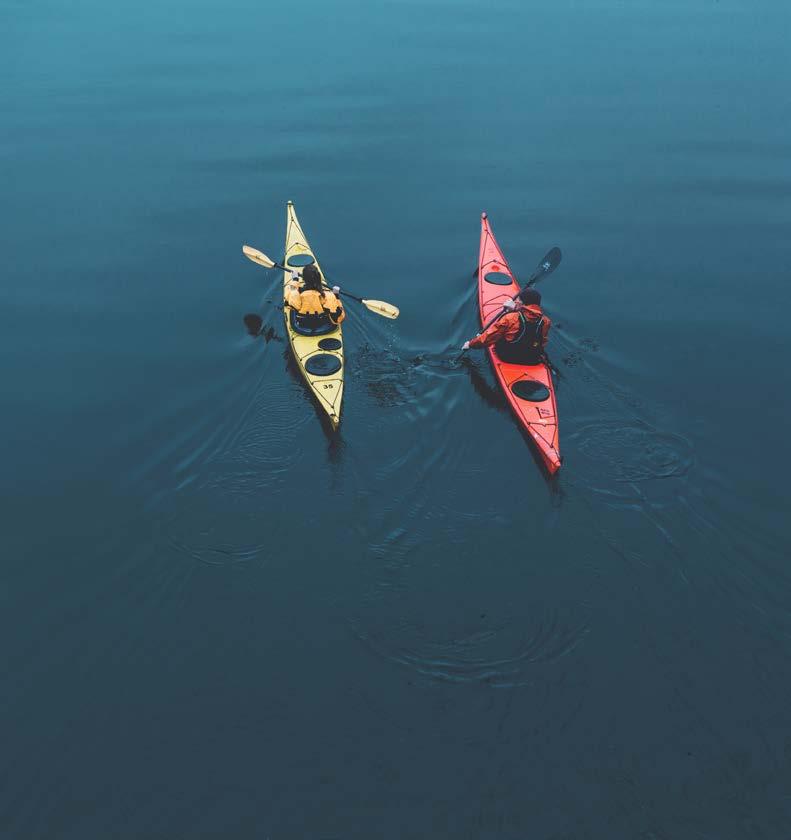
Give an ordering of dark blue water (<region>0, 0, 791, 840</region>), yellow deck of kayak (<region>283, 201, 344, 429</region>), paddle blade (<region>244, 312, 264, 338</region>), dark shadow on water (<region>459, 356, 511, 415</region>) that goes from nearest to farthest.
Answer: dark blue water (<region>0, 0, 791, 840</region>)
yellow deck of kayak (<region>283, 201, 344, 429</region>)
dark shadow on water (<region>459, 356, 511, 415</region>)
paddle blade (<region>244, 312, 264, 338</region>)

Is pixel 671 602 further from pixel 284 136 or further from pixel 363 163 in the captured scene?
pixel 284 136

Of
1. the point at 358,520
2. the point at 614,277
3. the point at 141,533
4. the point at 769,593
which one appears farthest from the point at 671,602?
the point at 614,277

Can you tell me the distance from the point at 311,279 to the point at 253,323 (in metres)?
2.41

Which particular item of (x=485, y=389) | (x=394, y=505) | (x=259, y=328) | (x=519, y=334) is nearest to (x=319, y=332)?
(x=259, y=328)

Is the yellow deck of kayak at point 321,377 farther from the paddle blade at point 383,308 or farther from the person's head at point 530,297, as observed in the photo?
the person's head at point 530,297

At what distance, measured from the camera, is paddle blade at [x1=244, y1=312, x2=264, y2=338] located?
46.8ft

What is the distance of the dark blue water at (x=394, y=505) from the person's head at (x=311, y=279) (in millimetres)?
1455

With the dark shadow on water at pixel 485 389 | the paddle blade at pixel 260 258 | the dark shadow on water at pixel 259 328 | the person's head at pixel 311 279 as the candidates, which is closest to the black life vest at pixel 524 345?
the dark shadow on water at pixel 485 389

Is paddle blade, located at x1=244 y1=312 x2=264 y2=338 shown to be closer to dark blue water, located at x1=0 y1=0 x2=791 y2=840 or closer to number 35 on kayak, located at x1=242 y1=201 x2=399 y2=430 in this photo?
dark blue water, located at x1=0 y1=0 x2=791 y2=840

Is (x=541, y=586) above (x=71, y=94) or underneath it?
underneath

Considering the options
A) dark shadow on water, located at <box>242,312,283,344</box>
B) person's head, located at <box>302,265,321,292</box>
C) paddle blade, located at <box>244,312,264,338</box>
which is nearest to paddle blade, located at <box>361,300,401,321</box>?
person's head, located at <box>302,265,321,292</box>

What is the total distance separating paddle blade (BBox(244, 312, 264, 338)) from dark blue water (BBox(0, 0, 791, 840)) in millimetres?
274

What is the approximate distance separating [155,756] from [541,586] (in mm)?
5237

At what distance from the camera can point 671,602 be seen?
9.18m
